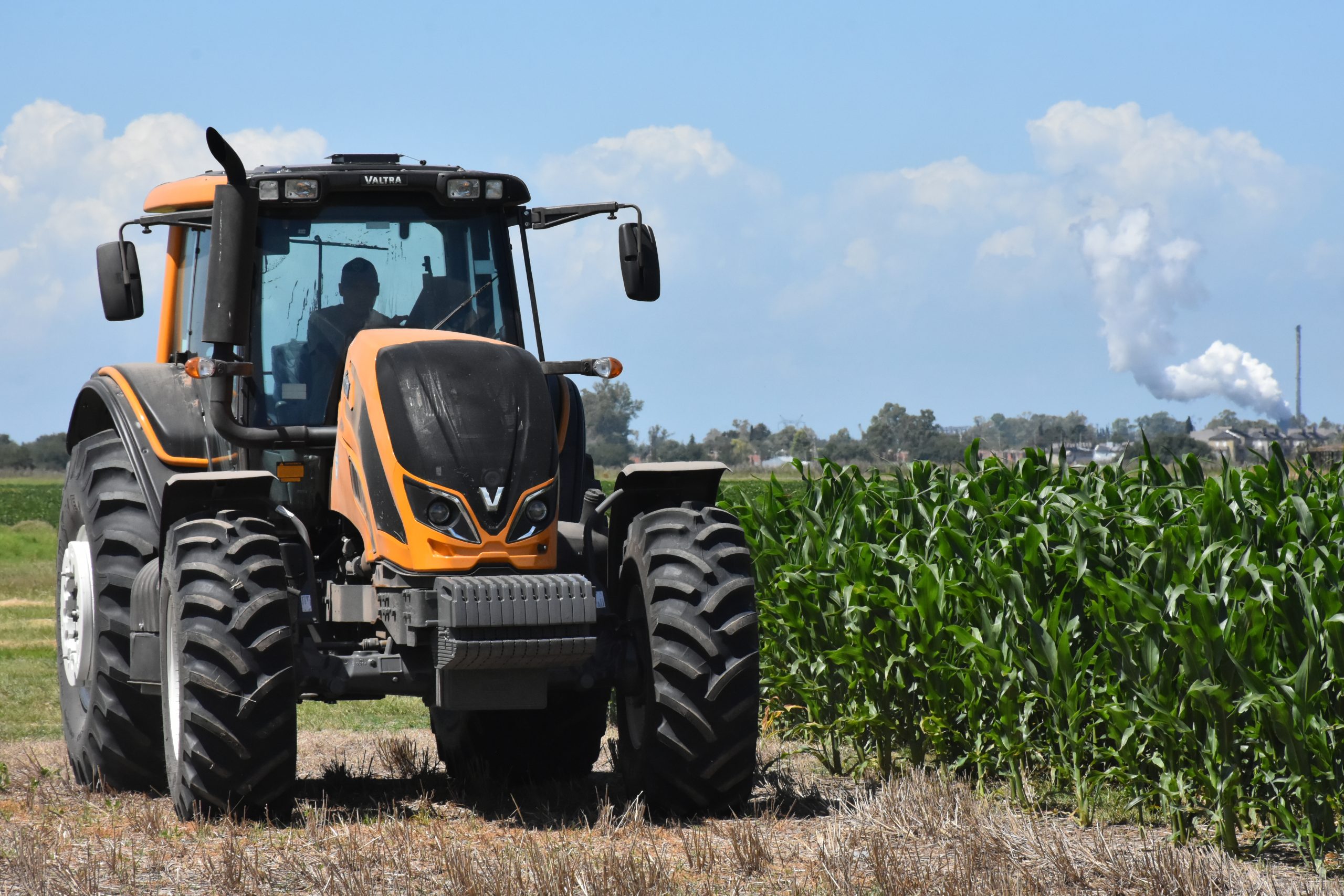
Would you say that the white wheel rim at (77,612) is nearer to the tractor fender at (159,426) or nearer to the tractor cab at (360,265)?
the tractor fender at (159,426)

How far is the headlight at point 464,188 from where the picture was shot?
23.1 ft

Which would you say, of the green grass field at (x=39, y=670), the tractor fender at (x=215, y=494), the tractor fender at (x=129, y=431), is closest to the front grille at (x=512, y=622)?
the tractor fender at (x=215, y=494)

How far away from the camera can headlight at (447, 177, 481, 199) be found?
7.05 m

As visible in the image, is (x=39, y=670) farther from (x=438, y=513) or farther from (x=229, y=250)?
(x=438, y=513)

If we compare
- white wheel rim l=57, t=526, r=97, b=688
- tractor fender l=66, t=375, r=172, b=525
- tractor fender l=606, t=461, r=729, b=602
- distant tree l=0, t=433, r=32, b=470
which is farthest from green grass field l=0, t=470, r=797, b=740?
distant tree l=0, t=433, r=32, b=470

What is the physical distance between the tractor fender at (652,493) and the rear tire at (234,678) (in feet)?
4.84

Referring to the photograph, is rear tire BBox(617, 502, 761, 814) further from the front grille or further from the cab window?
the cab window

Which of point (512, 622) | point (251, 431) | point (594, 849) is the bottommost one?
point (594, 849)

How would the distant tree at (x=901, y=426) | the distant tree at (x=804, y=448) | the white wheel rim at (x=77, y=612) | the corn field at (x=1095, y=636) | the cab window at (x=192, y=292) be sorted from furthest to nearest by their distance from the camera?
the distant tree at (x=901, y=426), the distant tree at (x=804, y=448), the cab window at (x=192, y=292), the white wheel rim at (x=77, y=612), the corn field at (x=1095, y=636)

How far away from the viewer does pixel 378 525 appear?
6.07 metres

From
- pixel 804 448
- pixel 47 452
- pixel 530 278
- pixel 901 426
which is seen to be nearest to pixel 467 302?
pixel 530 278

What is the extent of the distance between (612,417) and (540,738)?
86.1 m

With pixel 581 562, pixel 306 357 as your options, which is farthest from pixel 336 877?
pixel 306 357

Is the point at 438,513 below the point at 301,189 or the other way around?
below
